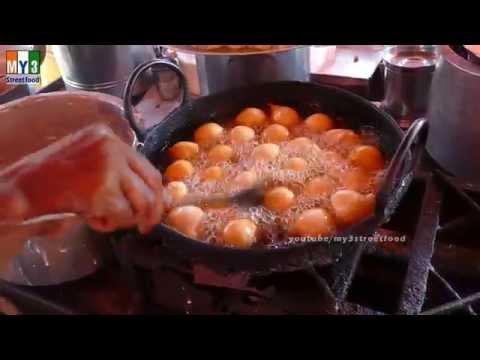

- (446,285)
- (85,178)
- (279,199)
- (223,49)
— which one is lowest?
(446,285)

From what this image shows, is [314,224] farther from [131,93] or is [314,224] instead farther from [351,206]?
[131,93]

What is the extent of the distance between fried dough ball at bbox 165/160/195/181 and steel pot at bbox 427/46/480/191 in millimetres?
439

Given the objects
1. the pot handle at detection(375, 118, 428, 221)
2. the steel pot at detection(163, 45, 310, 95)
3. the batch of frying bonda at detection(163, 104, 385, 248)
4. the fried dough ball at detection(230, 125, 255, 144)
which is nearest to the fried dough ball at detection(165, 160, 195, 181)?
the batch of frying bonda at detection(163, 104, 385, 248)

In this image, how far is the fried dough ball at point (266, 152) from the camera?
0.91 meters

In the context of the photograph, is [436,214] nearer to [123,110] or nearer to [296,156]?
[296,156]

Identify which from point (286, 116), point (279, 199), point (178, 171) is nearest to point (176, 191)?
point (178, 171)

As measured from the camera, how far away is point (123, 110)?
86 cm

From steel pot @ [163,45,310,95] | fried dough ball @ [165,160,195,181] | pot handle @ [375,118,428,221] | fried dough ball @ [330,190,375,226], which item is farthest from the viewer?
steel pot @ [163,45,310,95]

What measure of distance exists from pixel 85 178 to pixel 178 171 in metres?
0.23

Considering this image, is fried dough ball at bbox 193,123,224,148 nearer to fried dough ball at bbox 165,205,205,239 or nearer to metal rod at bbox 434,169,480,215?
fried dough ball at bbox 165,205,205,239

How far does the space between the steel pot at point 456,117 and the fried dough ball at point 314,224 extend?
275 millimetres

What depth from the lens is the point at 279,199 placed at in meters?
0.83

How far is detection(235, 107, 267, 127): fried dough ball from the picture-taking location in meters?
0.97
